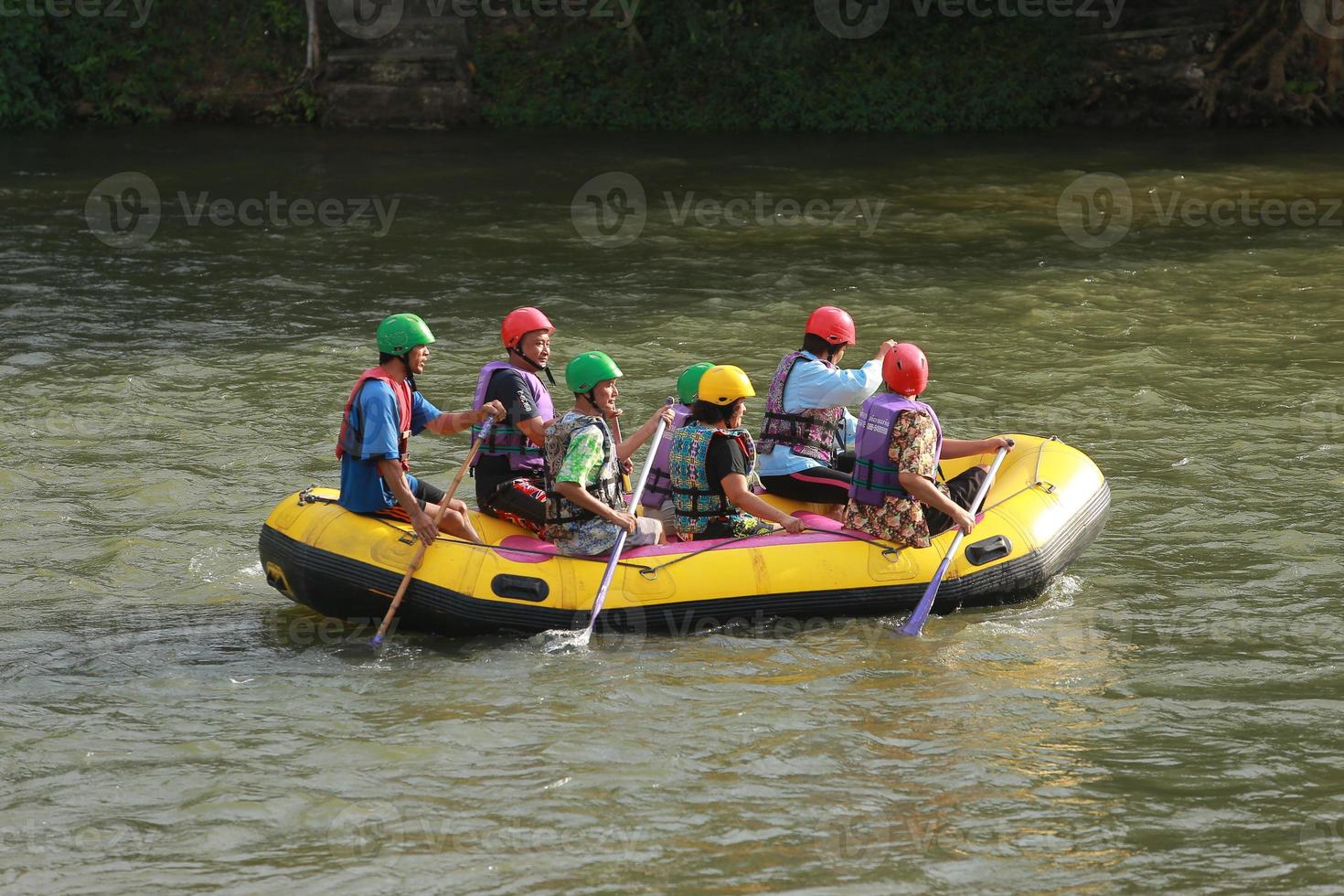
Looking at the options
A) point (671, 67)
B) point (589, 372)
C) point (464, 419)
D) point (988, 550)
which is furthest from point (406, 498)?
point (671, 67)

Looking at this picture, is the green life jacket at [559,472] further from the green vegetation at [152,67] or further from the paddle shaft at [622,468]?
the green vegetation at [152,67]

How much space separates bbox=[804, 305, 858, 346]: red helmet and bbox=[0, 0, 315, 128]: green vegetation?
1499 cm

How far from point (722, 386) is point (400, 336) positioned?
4.63 ft

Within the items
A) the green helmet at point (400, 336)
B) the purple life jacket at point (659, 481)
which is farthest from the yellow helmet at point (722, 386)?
the green helmet at point (400, 336)

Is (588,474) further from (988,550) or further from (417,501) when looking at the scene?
(988,550)

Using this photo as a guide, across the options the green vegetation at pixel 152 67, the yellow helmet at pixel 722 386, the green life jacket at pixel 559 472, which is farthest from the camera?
the green vegetation at pixel 152 67

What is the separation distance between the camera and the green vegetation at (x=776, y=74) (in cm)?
2119

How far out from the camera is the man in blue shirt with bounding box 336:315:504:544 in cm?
704

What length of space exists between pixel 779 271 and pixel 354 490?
763 cm

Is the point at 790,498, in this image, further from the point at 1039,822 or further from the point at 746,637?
the point at 1039,822

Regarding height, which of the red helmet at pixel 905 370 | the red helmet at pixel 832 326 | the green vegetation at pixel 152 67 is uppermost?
the green vegetation at pixel 152 67

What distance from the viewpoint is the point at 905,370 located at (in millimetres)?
7352

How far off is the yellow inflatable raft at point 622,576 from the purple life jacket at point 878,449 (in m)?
0.21

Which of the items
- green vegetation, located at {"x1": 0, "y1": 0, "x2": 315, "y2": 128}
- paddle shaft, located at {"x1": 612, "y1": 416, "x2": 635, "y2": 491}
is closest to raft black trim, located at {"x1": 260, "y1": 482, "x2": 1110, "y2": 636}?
paddle shaft, located at {"x1": 612, "y1": 416, "x2": 635, "y2": 491}
